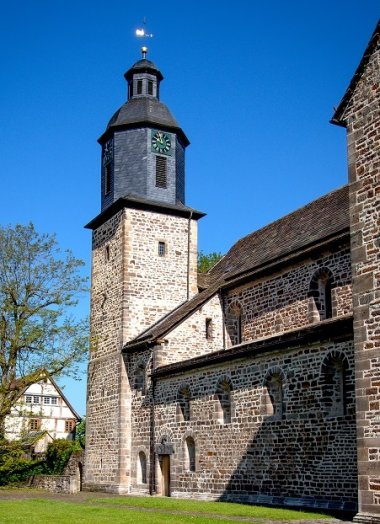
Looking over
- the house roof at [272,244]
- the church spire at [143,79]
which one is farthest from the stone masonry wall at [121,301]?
the church spire at [143,79]

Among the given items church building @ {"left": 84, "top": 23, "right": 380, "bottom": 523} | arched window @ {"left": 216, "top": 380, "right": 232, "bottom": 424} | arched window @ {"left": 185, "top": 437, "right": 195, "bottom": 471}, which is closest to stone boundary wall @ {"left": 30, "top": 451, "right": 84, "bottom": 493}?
church building @ {"left": 84, "top": 23, "right": 380, "bottom": 523}

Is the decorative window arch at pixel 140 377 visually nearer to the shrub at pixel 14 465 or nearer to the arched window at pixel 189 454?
the arched window at pixel 189 454

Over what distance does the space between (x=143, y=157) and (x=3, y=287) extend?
8077mm

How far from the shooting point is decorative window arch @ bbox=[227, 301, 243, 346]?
89.4ft

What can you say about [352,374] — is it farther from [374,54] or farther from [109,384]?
[109,384]

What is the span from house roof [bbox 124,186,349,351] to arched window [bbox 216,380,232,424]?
452 centimetres

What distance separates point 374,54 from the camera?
52.3ft

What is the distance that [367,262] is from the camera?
50.2ft

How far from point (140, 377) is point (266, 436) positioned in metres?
9.51

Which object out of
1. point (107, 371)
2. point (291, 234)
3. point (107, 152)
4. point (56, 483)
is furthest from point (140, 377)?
point (107, 152)

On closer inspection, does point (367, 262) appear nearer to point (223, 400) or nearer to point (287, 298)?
point (287, 298)

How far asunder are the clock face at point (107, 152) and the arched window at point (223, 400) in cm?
1360

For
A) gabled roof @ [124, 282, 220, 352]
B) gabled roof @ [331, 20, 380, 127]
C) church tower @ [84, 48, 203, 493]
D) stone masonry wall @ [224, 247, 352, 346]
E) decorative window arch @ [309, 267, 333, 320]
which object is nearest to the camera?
gabled roof @ [331, 20, 380, 127]

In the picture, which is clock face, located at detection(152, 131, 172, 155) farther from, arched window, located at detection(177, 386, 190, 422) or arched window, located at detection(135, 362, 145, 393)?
arched window, located at detection(177, 386, 190, 422)
